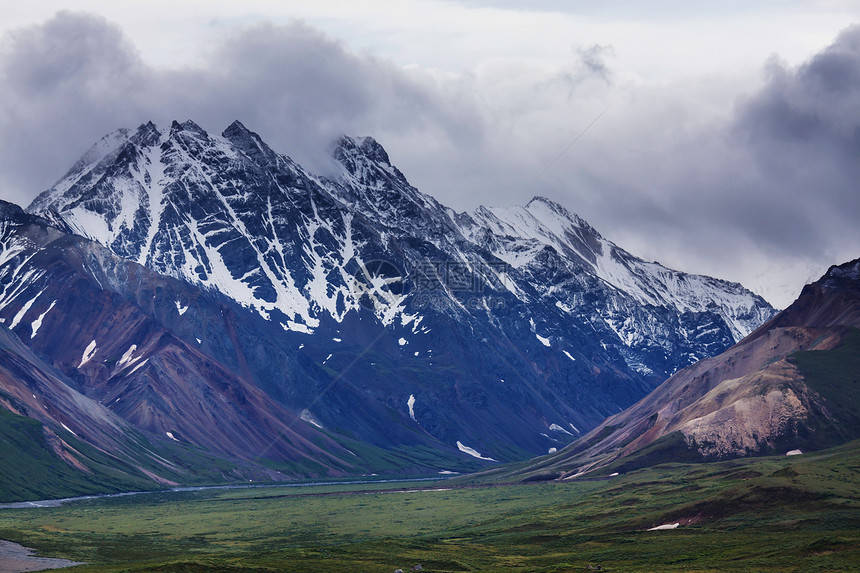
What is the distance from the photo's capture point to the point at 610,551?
16850 centimetres

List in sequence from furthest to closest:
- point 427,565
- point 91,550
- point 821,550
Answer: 1. point 91,550
2. point 427,565
3. point 821,550

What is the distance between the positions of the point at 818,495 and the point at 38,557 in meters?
126

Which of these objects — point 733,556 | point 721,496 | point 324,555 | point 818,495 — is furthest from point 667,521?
point 324,555

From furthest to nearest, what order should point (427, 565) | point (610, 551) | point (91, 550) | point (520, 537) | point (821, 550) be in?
point (520, 537)
point (91, 550)
point (610, 551)
point (427, 565)
point (821, 550)

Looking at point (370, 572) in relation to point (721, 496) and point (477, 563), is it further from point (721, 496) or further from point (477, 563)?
point (721, 496)

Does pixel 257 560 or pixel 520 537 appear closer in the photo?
pixel 257 560

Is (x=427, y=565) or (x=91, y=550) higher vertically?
(x=91, y=550)

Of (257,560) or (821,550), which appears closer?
(821,550)

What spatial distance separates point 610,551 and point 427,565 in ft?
97.7

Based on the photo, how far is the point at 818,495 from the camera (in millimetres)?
188750

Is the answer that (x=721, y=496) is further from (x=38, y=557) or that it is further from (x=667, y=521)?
(x=38, y=557)

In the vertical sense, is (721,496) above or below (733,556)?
above

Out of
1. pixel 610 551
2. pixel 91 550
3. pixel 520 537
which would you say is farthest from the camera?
pixel 520 537

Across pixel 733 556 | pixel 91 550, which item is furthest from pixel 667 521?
pixel 91 550
